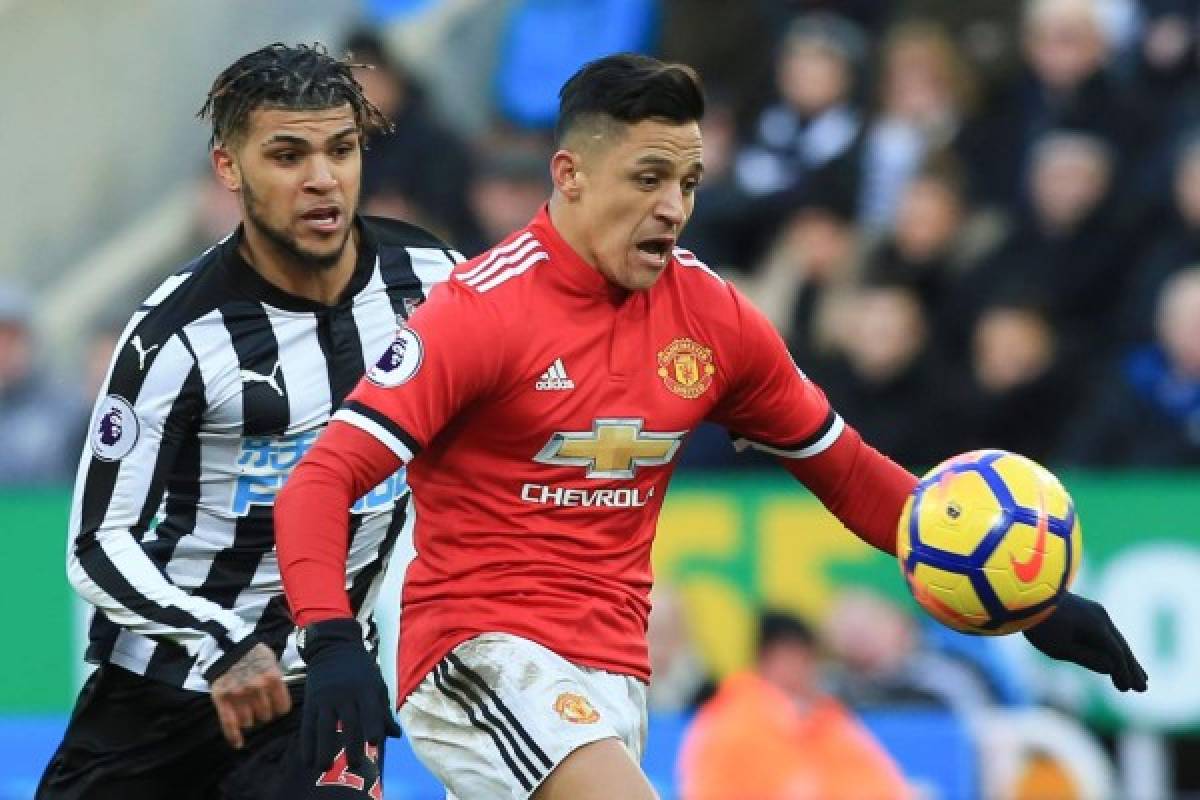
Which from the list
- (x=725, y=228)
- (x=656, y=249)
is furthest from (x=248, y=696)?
(x=725, y=228)

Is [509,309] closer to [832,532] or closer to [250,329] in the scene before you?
[250,329]

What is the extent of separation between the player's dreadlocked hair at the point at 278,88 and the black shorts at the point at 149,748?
4.36ft

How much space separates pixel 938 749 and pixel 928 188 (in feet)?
8.67

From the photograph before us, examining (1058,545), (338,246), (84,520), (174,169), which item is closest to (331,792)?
(84,520)

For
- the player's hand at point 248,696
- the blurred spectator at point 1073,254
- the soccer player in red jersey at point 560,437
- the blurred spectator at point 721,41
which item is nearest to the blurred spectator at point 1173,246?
the blurred spectator at point 1073,254

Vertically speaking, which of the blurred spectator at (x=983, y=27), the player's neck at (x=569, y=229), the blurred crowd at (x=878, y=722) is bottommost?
the blurred crowd at (x=878, y=722)

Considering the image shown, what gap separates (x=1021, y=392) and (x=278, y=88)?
5.40 m

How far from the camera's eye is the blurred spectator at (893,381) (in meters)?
10.4

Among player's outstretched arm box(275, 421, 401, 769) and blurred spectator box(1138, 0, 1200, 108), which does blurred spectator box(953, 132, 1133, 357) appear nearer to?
blurred spectator box(1138, 0, 1200, 108)

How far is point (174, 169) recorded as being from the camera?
1402cm

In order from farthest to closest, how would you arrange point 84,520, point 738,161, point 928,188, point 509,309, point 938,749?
point 738,161 < point 928,188 < point 938,749 < point 84,520 < point 509,309

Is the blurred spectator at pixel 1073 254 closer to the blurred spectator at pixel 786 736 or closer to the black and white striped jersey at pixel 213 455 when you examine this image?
the blurred spectator at pixel 786 736

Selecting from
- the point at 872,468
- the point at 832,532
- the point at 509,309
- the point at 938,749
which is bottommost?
the point at 938,749

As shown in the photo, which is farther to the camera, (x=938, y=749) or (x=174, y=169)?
(x=174, y=169)
